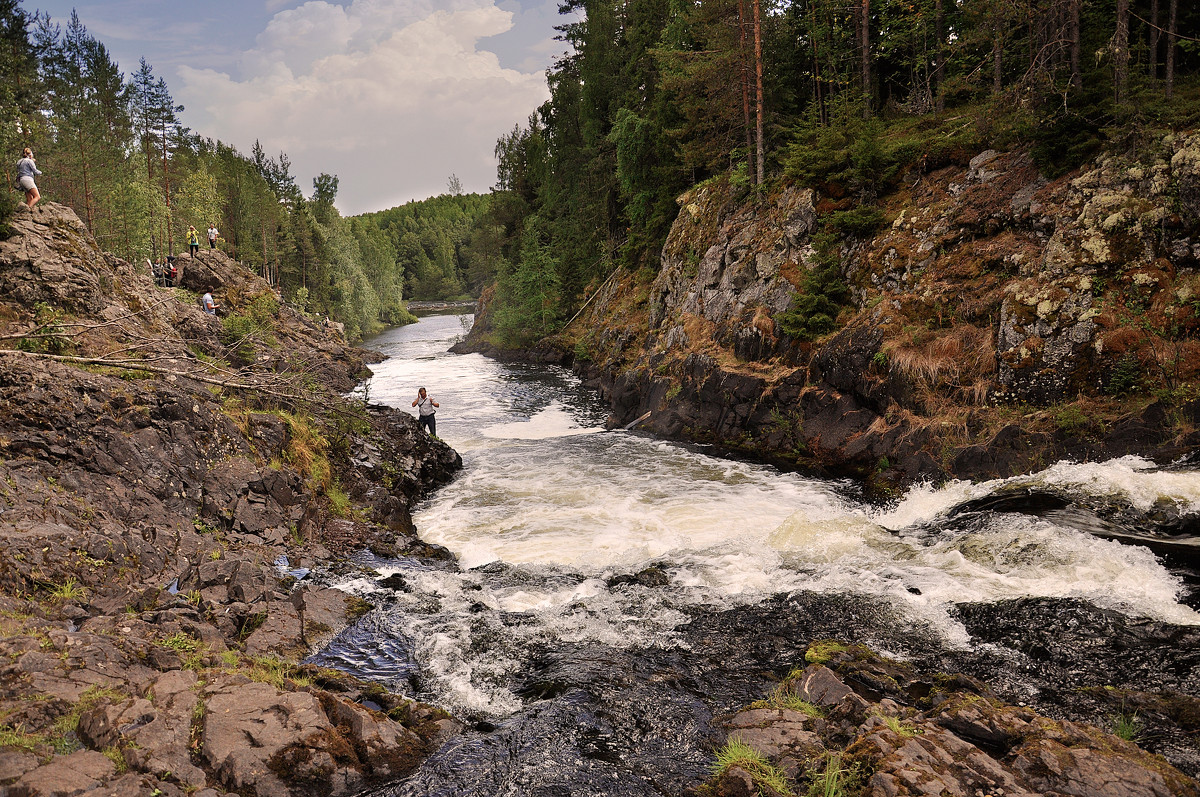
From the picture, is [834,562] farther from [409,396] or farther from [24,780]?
[409,396]

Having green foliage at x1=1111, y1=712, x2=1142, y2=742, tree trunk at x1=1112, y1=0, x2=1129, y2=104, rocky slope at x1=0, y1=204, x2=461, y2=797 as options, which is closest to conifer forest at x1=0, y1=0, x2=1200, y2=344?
tree trunk at x1=1112, y1=0, x2=1129, y2=104

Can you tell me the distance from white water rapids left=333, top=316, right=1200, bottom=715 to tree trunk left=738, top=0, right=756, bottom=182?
13.6 m

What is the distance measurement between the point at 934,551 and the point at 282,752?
962cm

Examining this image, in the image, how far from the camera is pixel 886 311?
15836 millimetres

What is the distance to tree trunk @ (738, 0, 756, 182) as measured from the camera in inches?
908

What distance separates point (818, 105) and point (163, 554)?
27076 millimetres

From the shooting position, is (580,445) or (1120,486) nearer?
(1120,486)

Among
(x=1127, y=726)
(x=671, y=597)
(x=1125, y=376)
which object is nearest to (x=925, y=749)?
(x=1127, y=726)

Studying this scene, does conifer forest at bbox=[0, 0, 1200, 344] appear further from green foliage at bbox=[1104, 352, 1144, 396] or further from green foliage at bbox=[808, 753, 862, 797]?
green foliage at bbox=[808, 753, 862, 797]

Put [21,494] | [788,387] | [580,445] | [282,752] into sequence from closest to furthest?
1. [282,752]
2. [21,494]
3. [788,387]
4. [580,445]

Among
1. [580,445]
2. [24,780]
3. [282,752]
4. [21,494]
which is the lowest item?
[580,445]

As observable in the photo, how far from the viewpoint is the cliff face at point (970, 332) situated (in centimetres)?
1118

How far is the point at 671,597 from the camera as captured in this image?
30.4 feet

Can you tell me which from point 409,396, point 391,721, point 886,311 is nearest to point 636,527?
point 391,721
